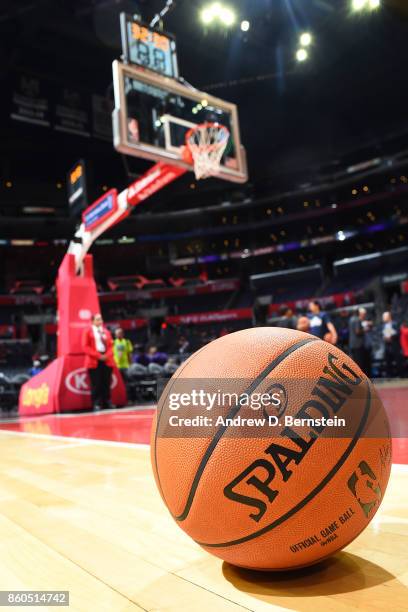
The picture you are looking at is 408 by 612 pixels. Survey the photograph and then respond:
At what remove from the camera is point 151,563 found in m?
1.28

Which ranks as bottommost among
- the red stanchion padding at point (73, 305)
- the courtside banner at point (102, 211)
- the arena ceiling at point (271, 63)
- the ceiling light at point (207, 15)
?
the red stanchion padding at point (73, 305)

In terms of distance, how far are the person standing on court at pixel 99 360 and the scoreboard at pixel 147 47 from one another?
5054mm

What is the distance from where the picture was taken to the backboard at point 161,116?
315 inches

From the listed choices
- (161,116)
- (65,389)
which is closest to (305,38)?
(161,116)

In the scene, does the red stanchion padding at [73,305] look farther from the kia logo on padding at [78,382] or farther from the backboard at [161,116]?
the backboard at [161,116]

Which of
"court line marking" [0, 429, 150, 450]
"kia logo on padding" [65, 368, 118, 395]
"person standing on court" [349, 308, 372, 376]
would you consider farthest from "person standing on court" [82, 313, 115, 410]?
"person standing on court" [349, 308, 372, 376]

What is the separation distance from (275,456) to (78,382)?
8.08 meters

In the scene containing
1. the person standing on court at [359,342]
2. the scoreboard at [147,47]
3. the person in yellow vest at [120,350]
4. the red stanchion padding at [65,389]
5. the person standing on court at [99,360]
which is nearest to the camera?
the person standing on court at [99,360]

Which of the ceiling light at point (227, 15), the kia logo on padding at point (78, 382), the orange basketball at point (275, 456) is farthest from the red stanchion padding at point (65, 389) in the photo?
the ceiling light at point (227, 15)

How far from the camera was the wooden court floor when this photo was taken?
1014 millimetres

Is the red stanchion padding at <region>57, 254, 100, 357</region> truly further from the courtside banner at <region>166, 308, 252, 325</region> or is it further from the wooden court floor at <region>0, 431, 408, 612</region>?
the courtside banner at <region>166, 308, 252, 325</region>

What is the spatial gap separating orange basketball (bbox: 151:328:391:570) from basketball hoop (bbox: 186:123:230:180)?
25.5 ft

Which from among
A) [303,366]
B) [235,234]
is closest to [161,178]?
[303,366]

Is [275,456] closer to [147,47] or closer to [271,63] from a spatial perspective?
[147,47]
